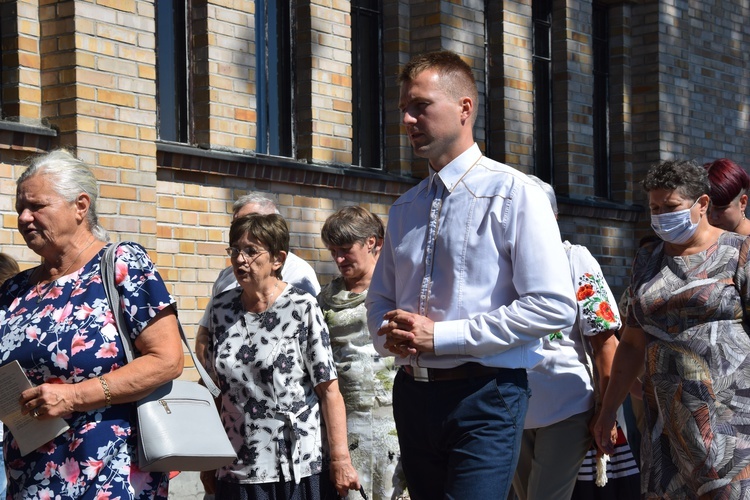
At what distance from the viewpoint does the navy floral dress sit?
12.8ft

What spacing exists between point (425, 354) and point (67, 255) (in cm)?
123

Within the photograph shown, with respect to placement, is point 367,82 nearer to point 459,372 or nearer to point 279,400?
point 279,400

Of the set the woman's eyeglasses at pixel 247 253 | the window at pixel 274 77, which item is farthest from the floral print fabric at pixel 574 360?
the window at pixel 274 77

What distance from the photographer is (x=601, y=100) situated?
43.4 ft

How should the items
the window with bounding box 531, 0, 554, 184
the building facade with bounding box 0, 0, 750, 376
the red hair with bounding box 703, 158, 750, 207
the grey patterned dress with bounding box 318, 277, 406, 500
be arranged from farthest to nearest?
the window with bounding box 531, 0, 554, 184 < the building facade with bounding box 0, 0, 750, 376 < the red hair with bounding box 703, 158, 750, 207 < the grey patterned dress with bounding box 318, 277, 406, 500

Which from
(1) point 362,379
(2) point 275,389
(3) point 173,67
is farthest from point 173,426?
(3) point 173,67

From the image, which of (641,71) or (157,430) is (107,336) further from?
(641,71)

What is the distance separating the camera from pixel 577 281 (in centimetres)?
566

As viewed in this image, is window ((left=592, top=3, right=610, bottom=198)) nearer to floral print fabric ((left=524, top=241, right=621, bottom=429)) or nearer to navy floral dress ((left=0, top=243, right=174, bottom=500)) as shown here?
floral print fabric ((left=524, top=241, right=621, bottom=429))

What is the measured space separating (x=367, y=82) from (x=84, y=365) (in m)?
6.69

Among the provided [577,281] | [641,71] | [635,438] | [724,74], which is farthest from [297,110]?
[724,74]

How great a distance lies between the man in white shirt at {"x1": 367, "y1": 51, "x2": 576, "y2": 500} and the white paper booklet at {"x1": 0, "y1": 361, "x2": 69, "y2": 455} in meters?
1.06

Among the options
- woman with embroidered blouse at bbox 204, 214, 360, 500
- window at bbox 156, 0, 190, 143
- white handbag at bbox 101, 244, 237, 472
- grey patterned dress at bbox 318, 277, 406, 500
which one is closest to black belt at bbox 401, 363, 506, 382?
white handbag at bbox 101, 244, 237, 472

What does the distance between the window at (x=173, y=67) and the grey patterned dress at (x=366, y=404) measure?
3.09 meters
